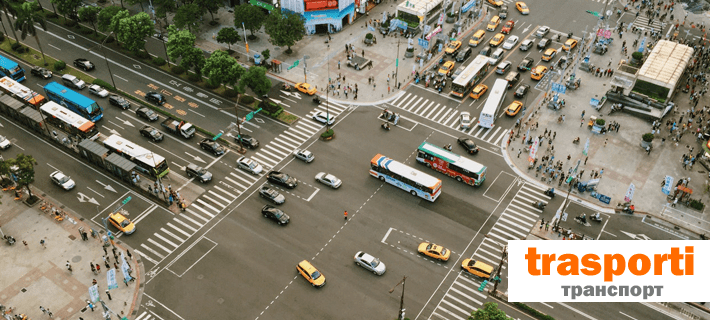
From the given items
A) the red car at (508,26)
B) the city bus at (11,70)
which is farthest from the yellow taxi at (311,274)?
the red car at (508,26)

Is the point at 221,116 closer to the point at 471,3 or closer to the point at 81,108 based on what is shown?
the point at 81,108

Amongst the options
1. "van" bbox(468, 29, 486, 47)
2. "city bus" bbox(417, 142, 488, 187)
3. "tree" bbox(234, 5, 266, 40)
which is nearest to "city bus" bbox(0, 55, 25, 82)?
"tree" bbox(234, 5, 266, 40)

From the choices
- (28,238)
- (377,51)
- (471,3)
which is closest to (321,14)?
(377,51)

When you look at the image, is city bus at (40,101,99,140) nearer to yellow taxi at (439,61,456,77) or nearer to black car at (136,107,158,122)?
black car at (136,107,158,122)

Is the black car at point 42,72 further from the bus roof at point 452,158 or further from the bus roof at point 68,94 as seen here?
the bus roof at point 452,158

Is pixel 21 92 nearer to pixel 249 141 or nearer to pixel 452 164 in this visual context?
pixel 249 141
